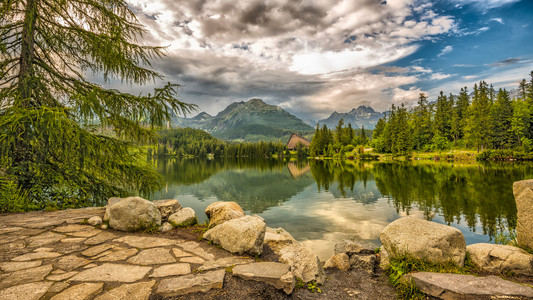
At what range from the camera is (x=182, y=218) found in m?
6.70

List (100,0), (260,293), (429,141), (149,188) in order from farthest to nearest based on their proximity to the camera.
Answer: (429,141)
(149,188)
(100,0)
(260,293)

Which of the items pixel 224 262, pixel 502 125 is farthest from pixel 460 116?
pixel 224 262

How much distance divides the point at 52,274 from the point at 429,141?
371ft

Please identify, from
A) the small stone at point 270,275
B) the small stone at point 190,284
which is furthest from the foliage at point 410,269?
the small stone at point 190,284

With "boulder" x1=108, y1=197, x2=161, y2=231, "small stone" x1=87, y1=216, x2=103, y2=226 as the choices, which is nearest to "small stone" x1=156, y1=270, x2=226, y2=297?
"boulder" x1=108, y1=197, x2=161, y2=231

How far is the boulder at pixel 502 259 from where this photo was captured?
16.9 ft

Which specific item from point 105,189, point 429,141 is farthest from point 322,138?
point 105,189

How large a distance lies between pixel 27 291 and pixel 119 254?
1513 mm

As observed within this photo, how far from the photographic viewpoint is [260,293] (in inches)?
135

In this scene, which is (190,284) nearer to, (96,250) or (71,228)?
(96,250)

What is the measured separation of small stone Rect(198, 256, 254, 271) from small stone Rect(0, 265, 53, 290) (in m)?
2.27

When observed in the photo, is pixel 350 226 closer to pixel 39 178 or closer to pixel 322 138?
pixel 39 178

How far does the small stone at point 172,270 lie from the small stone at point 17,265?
1.98m

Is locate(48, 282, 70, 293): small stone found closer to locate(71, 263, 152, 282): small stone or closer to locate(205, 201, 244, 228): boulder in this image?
locate(71, 263, 152, 282): small stone
